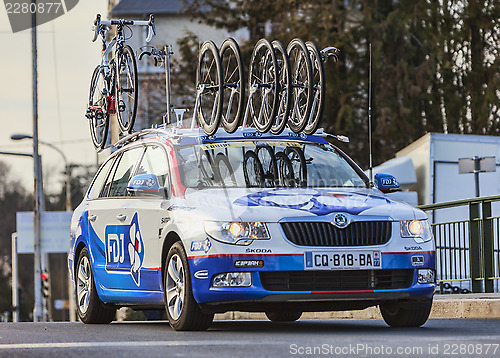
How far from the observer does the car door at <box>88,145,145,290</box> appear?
38.0 ft

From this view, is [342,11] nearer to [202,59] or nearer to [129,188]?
[202,59]

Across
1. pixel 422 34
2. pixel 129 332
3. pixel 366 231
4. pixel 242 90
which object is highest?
pixel 422 34

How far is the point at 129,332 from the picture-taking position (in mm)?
10688

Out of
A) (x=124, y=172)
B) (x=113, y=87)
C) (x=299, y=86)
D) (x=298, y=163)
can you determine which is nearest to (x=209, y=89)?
(x=299, y=86)

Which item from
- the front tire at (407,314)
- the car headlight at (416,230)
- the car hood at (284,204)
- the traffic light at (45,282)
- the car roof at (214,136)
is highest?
the car roof at (214,136)

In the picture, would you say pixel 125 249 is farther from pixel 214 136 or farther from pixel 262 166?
pixel 262 166

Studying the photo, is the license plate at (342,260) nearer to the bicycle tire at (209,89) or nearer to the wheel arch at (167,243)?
the wheel arch at (167,243)

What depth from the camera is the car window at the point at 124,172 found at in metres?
12.2

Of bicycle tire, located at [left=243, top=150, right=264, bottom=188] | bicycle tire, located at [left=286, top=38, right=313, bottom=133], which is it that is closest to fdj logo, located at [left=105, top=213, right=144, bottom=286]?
bicycle tire, located at [left=243, top=150, right=264, bottom=188]

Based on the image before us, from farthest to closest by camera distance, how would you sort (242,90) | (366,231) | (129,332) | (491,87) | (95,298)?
1. (491,87)
2. (95,298)
3. (242,90)
4. (129,332)
5. (366,231)

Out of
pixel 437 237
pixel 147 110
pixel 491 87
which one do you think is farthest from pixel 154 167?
pixel 147 110

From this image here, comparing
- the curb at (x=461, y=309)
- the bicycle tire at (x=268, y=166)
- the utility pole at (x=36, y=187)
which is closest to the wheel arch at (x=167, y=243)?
the bicycle tire at (x=268, y=166)

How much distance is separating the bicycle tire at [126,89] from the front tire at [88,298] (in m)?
2.20

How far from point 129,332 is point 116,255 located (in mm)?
1298
